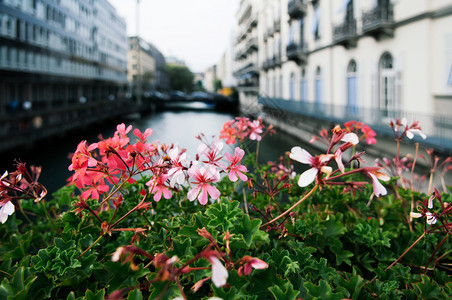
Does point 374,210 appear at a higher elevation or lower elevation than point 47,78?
lower

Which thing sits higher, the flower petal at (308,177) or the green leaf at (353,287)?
the flower petal at (308,177)

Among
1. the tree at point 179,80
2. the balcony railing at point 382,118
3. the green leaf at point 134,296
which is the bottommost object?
the green leaf at point 134,296

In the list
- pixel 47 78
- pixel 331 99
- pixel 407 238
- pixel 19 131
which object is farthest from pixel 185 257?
pixel 47 78

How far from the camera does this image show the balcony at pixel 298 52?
19294 millimetres

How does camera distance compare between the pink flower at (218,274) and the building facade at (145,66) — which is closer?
the pink flower at (218,274)

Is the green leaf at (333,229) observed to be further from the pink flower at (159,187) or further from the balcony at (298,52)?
the balcony at (298,52)

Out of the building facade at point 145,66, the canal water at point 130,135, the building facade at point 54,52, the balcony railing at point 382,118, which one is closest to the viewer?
the canal water at point 130,135

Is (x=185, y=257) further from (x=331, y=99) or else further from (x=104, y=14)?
(x=104, y=14)

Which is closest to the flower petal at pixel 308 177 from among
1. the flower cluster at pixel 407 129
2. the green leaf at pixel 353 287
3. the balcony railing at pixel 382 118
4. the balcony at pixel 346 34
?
the green leaf at pixel 353 287

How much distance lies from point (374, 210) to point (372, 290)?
3.03 feet

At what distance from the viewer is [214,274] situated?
0.65 metres

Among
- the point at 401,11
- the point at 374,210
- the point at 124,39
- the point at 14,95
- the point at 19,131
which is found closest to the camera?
the point at 374,210

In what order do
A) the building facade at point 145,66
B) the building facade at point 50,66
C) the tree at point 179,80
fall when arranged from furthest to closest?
the tree at point 179,80 < the building facade at point 145,66 < the building facade at point 50,66

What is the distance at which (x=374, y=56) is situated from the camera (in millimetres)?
12234
